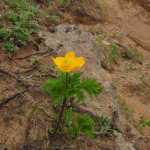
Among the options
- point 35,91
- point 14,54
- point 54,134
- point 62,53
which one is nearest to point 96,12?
point 62,53

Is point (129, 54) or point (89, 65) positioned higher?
point (89, 65)

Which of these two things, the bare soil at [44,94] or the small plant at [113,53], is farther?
the small plant at [113,53]

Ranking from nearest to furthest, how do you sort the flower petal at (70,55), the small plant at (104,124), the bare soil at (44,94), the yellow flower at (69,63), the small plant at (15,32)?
the yellow flower at (69,63) → the flower petal at (70,55) → the bare soil at (44,94) → the small plant at (104,124) → the small plant at (15,32)

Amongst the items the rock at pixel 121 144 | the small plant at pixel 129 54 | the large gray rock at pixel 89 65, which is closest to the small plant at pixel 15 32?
the large gray rock at pixel 89 65

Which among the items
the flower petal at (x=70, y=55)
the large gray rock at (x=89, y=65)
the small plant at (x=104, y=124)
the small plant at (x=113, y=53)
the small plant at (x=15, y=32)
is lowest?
the small plant at (x=113, y=53)

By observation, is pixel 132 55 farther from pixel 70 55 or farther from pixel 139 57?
pixel 70 55

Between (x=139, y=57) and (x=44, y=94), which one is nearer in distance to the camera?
(x=44, y=94)

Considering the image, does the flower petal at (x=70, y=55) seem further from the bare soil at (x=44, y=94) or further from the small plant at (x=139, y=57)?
the small plant at (x=139, y=57)

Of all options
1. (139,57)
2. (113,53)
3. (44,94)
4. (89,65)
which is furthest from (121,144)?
(139,57)

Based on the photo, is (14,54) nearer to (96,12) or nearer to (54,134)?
(54,134)
